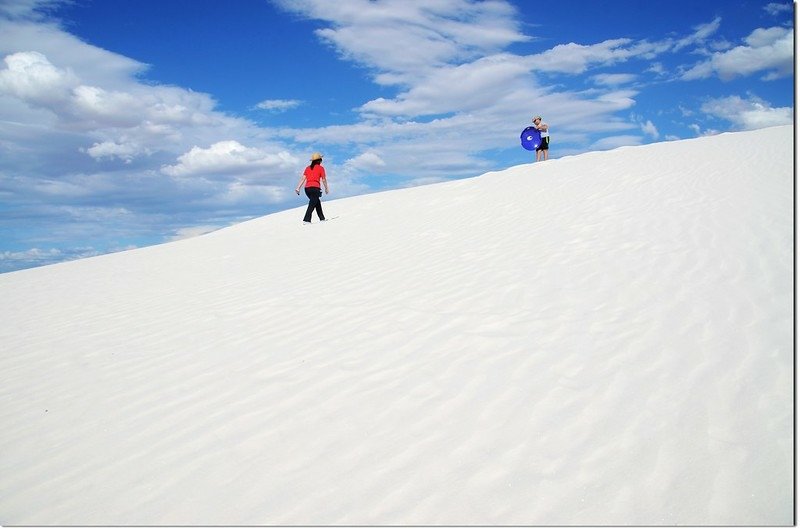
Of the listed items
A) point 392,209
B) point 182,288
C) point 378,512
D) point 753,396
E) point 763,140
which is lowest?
point 378,512

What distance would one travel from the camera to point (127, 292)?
25.6ft

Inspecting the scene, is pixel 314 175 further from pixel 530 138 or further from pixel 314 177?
pixel 530 138

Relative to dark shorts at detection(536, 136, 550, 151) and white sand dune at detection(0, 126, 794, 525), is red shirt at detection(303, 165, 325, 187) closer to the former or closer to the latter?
white sand dune at detection(0, 126, 794, 525)

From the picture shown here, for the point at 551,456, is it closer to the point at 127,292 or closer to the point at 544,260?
the point at 544,260

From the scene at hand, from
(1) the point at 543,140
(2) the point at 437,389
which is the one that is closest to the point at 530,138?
(1) the point at 543,140

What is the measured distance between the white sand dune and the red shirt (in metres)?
5.33

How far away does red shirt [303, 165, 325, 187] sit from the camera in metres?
12.5

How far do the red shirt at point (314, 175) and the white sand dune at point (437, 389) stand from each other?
17.5 feet

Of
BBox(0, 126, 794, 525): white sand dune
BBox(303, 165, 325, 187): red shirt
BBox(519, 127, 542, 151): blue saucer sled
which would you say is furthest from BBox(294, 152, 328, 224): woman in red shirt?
BBox(519, 127, 542, 151): blue saucer sled

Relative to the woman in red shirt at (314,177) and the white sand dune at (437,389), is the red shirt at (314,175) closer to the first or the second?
the woman in red shirt at (314,177)

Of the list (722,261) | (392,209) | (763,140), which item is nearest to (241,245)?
(392,209)

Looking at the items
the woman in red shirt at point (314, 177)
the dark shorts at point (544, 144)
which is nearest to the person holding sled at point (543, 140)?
the dark shorts at point (544, 144)

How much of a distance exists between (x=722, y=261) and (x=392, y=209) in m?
10.6

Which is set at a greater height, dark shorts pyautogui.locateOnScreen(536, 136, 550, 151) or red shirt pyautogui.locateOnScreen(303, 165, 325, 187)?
dark shorts pyautogui.locateOnScreen(536, 136, 550, 151)
